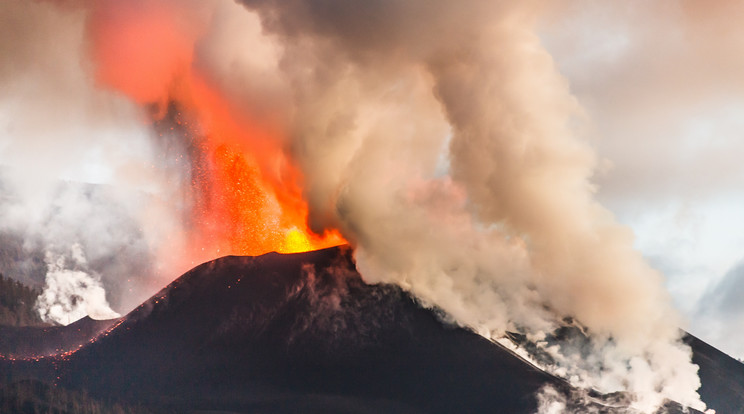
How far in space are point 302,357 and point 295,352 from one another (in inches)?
40.1

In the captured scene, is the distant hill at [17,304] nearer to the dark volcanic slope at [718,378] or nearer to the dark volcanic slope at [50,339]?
the dark volcanic slope at [50,339]

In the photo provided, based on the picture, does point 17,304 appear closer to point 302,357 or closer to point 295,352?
point 295,352

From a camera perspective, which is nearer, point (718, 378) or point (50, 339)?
point (718, 378)

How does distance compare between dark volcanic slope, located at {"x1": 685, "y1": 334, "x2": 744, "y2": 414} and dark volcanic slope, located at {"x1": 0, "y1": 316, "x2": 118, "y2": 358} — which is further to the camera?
dark volcanic slope, located at {"x1": 0, "y1": 316, "x2": 118, "y2": 358}

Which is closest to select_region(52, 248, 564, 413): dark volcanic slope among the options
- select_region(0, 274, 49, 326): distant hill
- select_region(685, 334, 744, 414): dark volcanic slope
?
select_region(685, 334, 744, 414): dark volcanic slope

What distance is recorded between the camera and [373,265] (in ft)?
270

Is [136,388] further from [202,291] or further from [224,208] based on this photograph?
[224,208]

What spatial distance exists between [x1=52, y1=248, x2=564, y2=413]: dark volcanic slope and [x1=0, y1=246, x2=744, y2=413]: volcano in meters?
0.12

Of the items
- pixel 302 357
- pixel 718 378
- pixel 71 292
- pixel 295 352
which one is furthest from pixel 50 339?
pixel 718 378

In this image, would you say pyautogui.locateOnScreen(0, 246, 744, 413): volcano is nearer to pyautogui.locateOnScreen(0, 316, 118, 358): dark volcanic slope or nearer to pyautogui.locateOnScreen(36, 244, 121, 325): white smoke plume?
pyautogui.locateOnScreen(0, 316, 118, 358): dark volcanic slope

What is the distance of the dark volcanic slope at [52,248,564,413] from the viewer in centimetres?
7038

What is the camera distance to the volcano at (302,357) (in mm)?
70000

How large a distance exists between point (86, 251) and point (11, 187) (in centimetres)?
1651

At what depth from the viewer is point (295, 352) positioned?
77.8 m
